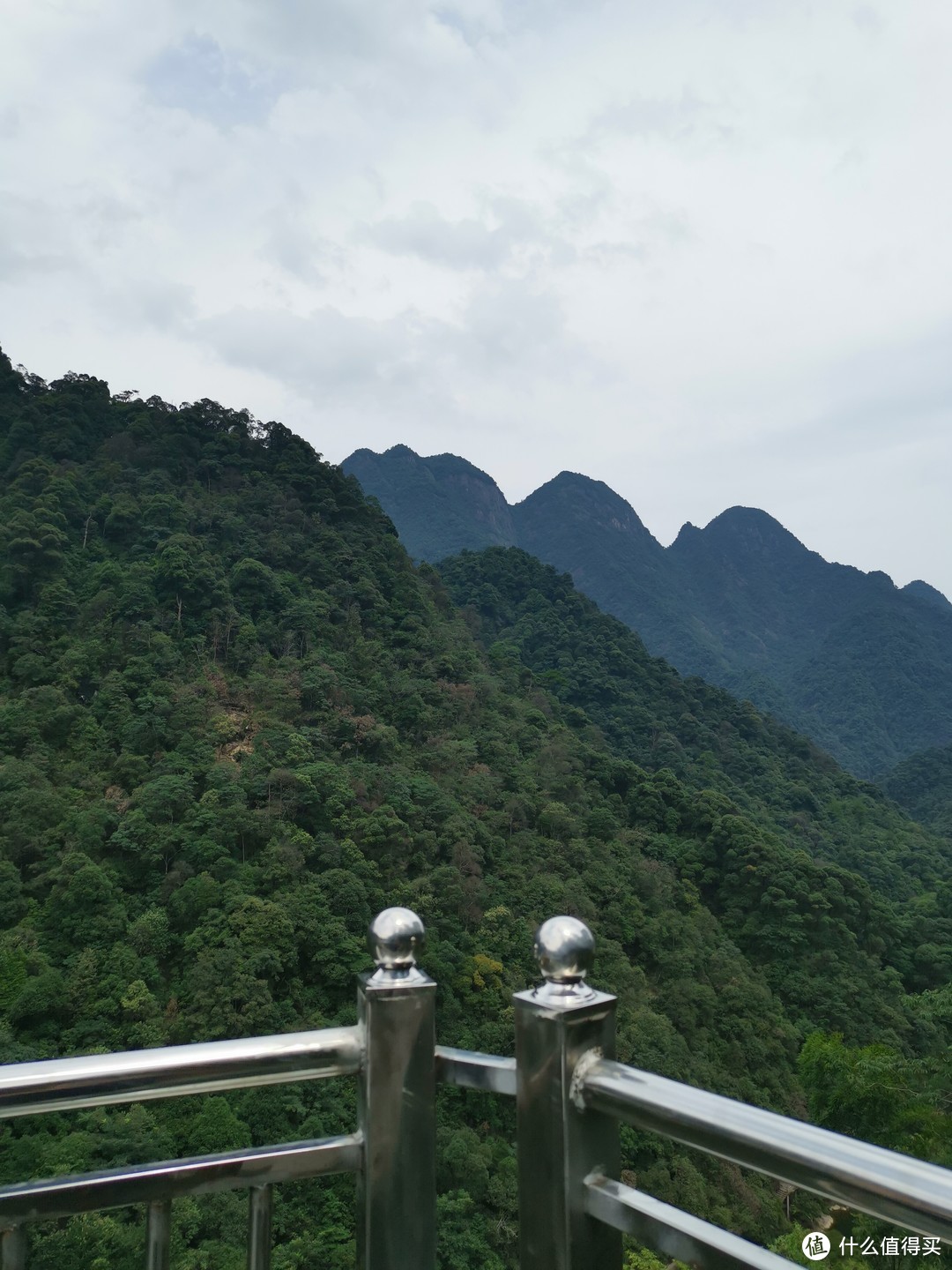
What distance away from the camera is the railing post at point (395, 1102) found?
88 centimetres

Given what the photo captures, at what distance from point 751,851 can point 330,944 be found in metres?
9.51

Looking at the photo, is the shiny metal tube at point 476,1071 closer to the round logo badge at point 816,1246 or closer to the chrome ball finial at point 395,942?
the chrome ball finial at point 395,942

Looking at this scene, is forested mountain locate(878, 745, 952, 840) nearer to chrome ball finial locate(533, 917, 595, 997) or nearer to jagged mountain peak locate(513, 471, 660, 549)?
jagged mountain peak locate(513, 471, 660, 549)

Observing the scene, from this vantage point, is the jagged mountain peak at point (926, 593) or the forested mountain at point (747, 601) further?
the jagged mountain peak at point (926, 593)

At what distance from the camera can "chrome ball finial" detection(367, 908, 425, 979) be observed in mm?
891

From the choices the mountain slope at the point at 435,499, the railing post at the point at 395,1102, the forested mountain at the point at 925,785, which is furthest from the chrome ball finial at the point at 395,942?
the mountain slope at the point at 435,499

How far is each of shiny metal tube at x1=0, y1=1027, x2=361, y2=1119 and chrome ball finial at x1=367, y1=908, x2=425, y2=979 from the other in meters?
0.08

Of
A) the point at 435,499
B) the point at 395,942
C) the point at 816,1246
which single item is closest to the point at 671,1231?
the point at 395,942

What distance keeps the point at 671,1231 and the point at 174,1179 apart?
47 cm

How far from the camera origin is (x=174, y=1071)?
79cm

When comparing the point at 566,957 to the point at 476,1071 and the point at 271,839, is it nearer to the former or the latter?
the point at 476,1071

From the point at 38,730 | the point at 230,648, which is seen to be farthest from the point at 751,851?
the point at 38,730

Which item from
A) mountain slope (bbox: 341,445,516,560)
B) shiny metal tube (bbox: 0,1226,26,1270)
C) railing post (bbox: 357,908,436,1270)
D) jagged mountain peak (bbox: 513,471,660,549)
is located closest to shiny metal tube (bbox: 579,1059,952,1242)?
railing post (bbox: 357,908,436,1270)

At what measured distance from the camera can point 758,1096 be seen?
11906 mm
